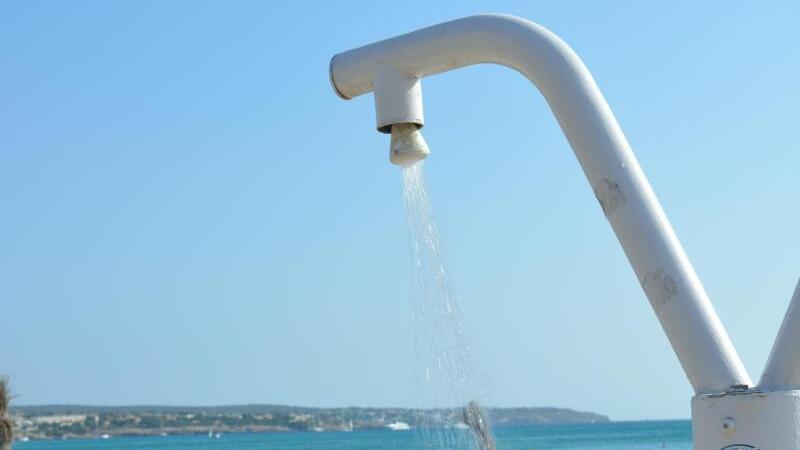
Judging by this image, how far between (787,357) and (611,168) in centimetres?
62

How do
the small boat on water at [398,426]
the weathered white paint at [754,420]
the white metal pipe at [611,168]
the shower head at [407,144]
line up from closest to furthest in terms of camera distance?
the weathered white paint at [754,420]
the white metal pipe at [611,168]
the shower head at [407,144]
the small boat on water at [398,426]

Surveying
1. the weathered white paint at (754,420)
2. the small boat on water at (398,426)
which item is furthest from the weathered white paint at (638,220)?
the small boat on water at (398,426)

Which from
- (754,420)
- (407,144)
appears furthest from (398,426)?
(754,420)

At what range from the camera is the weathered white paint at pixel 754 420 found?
3.39 m

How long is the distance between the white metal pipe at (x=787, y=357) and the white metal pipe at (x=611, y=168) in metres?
0.06

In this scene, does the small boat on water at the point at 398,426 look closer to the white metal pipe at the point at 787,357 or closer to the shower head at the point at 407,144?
the shower head at the point at 407,144

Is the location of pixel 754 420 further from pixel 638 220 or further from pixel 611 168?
pixel 611 168

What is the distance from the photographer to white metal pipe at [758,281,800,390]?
3396mm

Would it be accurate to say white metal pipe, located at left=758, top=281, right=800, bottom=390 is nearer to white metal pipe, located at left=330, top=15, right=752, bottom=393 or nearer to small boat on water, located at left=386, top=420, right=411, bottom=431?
white metal pipe, located at left=330, top=15, right=752, bottom=393

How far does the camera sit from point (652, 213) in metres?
→ 3.59

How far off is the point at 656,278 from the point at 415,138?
905 mm

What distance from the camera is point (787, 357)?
342 cm

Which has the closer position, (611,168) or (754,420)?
(754,420)

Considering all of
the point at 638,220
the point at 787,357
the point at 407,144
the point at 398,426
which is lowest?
the point at 787,357
